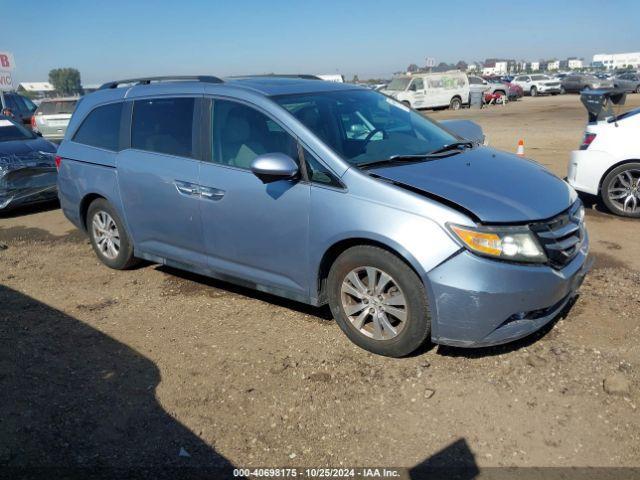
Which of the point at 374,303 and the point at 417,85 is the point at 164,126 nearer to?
the point at 374,303

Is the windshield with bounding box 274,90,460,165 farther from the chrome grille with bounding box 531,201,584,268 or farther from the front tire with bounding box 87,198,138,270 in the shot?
the front tire with bounding box 87,198,138,270

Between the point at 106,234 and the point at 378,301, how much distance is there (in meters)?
3.23

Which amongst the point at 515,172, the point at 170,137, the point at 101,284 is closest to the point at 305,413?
the point at 515,172

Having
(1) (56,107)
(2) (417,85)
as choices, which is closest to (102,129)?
(1) (56,107)

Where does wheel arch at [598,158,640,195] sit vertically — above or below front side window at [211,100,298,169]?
below

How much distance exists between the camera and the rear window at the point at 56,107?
15.2 m

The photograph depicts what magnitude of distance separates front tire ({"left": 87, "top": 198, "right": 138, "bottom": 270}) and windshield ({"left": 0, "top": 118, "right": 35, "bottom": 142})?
438 centimetres

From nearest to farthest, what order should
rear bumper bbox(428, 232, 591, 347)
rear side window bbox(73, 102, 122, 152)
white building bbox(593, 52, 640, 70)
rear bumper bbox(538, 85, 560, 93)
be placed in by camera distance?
1. rear bumper bbox(428, 232, 591, 347)
2. rear side window bbox(73, 102, 122, 152)
3. rear bumper bbox(538, 85, 560, 93)
4. white building bbox(593, 52, 640, 70)

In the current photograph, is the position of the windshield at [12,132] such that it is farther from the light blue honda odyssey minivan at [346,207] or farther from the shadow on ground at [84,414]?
the shadow on ground at [84,414]

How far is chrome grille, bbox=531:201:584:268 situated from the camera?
3326 millimetres

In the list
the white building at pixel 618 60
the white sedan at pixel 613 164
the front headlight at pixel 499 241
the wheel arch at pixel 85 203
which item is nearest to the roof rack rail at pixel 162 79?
the wheel arch at pixel 85 203

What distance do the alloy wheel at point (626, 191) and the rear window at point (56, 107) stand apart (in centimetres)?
1365

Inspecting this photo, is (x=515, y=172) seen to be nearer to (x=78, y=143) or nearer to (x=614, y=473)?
(x=614, y=473)

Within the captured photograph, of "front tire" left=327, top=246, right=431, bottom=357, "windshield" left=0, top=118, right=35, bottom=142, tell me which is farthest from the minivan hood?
"windshield" left=0, top=118, right=35, bottom=142
